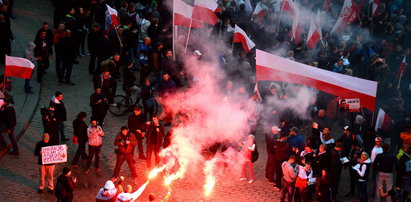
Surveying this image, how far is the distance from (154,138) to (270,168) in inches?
121

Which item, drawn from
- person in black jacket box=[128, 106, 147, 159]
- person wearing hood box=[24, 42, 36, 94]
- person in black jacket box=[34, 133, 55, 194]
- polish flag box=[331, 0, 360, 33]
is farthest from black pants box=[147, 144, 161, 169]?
polish flag box=[331, 0, 360, 33]

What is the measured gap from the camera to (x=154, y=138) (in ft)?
45.3

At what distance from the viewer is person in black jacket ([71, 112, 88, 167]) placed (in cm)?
1331

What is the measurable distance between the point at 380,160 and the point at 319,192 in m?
1.71

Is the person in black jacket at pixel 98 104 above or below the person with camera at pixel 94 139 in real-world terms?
above

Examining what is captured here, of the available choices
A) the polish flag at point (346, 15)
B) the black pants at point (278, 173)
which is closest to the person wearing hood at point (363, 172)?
the black pants at point (278, 173)

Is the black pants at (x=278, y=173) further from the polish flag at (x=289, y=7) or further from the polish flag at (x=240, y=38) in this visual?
the polish flag at (x=289, y=7)

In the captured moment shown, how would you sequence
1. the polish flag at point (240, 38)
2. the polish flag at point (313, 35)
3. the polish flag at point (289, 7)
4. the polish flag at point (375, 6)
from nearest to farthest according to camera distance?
the polish flag at point (240, 38) → the polish flag at point (313, 35) → the polish flag at point (289, 7) → the polish flag at point (375, 6)

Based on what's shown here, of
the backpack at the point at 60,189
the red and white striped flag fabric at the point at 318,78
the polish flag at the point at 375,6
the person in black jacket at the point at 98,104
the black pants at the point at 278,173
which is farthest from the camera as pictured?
the polish flag at the point at 375,6

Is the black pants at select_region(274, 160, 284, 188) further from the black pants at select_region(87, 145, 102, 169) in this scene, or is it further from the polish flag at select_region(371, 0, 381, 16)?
the polish flag at select_region(371, 0, 381, 16)

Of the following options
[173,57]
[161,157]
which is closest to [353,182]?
[161,157]

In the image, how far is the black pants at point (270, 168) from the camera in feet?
44.9

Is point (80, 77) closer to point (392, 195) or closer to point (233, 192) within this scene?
point (233, 192)

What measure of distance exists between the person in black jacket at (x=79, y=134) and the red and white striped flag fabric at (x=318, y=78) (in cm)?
448
